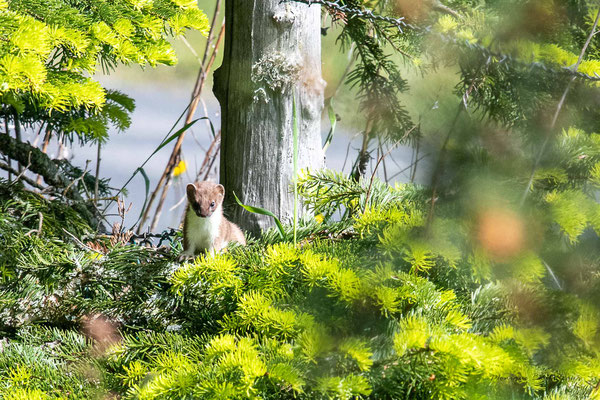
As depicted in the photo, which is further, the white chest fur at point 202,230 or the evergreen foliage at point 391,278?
the white chest fur at point 202,230

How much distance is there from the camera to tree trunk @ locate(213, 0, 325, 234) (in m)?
1.90

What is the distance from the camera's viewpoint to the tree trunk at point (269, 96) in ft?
6.24

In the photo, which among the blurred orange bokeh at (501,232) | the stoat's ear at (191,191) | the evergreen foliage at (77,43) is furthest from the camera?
the stoat's ear at (191,191)

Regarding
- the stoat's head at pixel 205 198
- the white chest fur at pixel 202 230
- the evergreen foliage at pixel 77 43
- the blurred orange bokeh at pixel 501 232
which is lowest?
the white chest fur at pixel 202 230

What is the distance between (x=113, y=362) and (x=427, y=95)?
3.13ft

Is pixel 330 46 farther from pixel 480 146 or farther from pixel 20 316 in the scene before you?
pixel 480 146

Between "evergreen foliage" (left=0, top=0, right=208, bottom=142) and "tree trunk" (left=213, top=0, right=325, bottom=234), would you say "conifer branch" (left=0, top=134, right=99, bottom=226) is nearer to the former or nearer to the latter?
"evergreen foliage" (left=0, top=0, right=208, bottom=142)

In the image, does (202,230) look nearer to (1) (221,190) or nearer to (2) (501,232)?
(1) (221,190)

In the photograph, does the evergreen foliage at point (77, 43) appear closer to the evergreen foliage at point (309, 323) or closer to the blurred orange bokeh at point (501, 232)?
the evergreen foliage at point (309, 323)

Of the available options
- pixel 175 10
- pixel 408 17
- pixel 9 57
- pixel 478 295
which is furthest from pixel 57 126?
pixel 478 295

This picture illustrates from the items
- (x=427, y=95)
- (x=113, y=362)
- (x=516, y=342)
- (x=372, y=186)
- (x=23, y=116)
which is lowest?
(x=113, y=362)

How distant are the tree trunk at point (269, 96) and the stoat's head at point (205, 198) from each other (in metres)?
0.09

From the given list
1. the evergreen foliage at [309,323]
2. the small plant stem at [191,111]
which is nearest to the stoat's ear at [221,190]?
the evergreen foliage at [309,323]

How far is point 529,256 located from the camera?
2.66 ft
